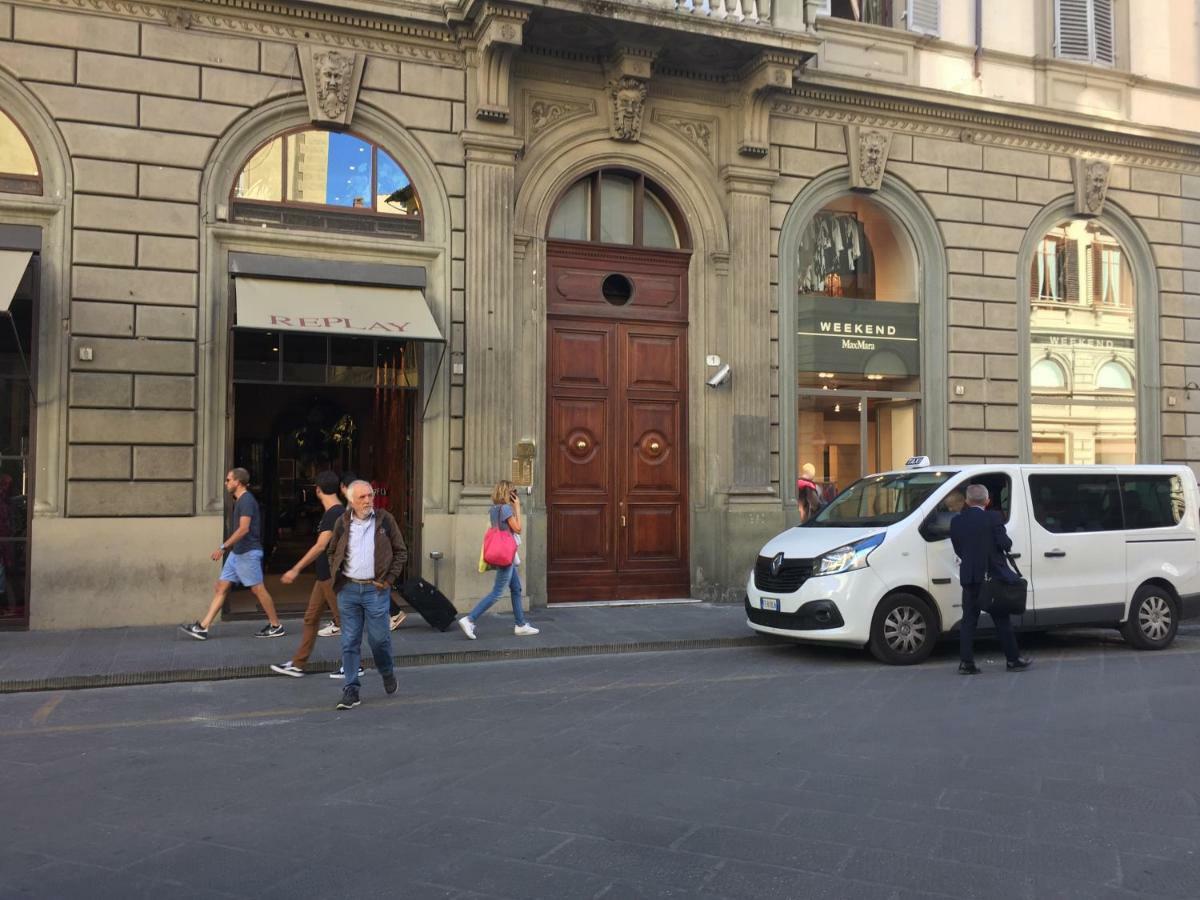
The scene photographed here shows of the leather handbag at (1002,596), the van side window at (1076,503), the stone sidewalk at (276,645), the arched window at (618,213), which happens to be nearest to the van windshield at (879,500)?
the van side window at (1076,503)

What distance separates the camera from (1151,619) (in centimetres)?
1116

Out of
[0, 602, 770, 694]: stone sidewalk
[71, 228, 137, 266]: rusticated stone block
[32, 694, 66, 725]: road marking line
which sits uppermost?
[71, 228, 137, 266]: rusticated stone block

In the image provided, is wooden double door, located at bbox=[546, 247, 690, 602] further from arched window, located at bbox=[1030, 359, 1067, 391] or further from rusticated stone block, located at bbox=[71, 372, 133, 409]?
arched window, located at bbox=[1030, 359, 1067, 391]

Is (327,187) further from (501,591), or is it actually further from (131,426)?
(501,591)

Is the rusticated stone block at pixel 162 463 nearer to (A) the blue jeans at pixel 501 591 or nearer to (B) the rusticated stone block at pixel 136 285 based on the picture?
(B) the rusticated stone block at pixel 136 285

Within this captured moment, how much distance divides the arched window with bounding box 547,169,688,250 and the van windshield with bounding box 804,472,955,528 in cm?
534

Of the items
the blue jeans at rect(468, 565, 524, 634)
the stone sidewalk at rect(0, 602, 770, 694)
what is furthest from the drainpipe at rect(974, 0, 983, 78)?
the blue jeans at rect(468, 565, 524, 634)

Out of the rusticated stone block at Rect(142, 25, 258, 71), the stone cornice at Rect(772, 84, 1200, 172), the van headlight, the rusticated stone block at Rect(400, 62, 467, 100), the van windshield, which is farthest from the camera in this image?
the stone cornice at Rect(772, 84, 1200, 172)

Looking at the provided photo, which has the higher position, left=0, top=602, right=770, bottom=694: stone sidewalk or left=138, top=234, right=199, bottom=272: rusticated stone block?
left=138, top=234, right=199, bottom=272: rusticated stone block

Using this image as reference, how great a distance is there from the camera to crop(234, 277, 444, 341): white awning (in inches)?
475

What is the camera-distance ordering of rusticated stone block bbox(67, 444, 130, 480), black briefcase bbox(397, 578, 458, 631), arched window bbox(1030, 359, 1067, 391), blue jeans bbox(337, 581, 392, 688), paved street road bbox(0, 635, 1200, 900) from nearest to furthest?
paved street road bbox(0, 635, 1200, 900) → blue jeans bbox(337, 581, 392, 688) → black briefcase bbox(397, 578, 458, 631) → rusticated stone block bbox(67, 444, 130, 480) → arched window bbox(1030, 359, 1067, 391)

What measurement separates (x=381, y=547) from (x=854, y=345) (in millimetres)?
9953

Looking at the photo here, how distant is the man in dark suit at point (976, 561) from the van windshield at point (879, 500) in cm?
85

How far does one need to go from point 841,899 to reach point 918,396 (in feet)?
43.1
